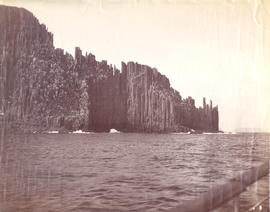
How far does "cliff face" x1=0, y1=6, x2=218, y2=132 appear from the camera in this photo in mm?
898

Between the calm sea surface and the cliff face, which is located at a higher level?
the cliff face

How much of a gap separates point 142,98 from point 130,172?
0.25m

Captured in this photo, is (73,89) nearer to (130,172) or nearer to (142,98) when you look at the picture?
(142,98)

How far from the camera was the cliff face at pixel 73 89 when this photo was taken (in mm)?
898

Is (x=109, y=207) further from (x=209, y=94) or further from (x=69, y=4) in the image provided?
(x=69, y=4)

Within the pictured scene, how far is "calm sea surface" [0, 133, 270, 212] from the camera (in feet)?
2.71

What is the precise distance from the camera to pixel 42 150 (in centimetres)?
94

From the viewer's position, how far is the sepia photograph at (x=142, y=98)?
0.82 metres

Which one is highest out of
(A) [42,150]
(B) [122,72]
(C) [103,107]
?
(B) [122,72]

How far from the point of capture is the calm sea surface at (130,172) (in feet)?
2.71

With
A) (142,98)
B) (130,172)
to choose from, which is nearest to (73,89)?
(142,98)

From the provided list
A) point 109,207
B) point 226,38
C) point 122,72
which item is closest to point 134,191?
point 109,207

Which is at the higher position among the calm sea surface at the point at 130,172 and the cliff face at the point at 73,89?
the cliff face at the point at 73,89

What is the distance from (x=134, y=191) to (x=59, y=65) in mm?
452
